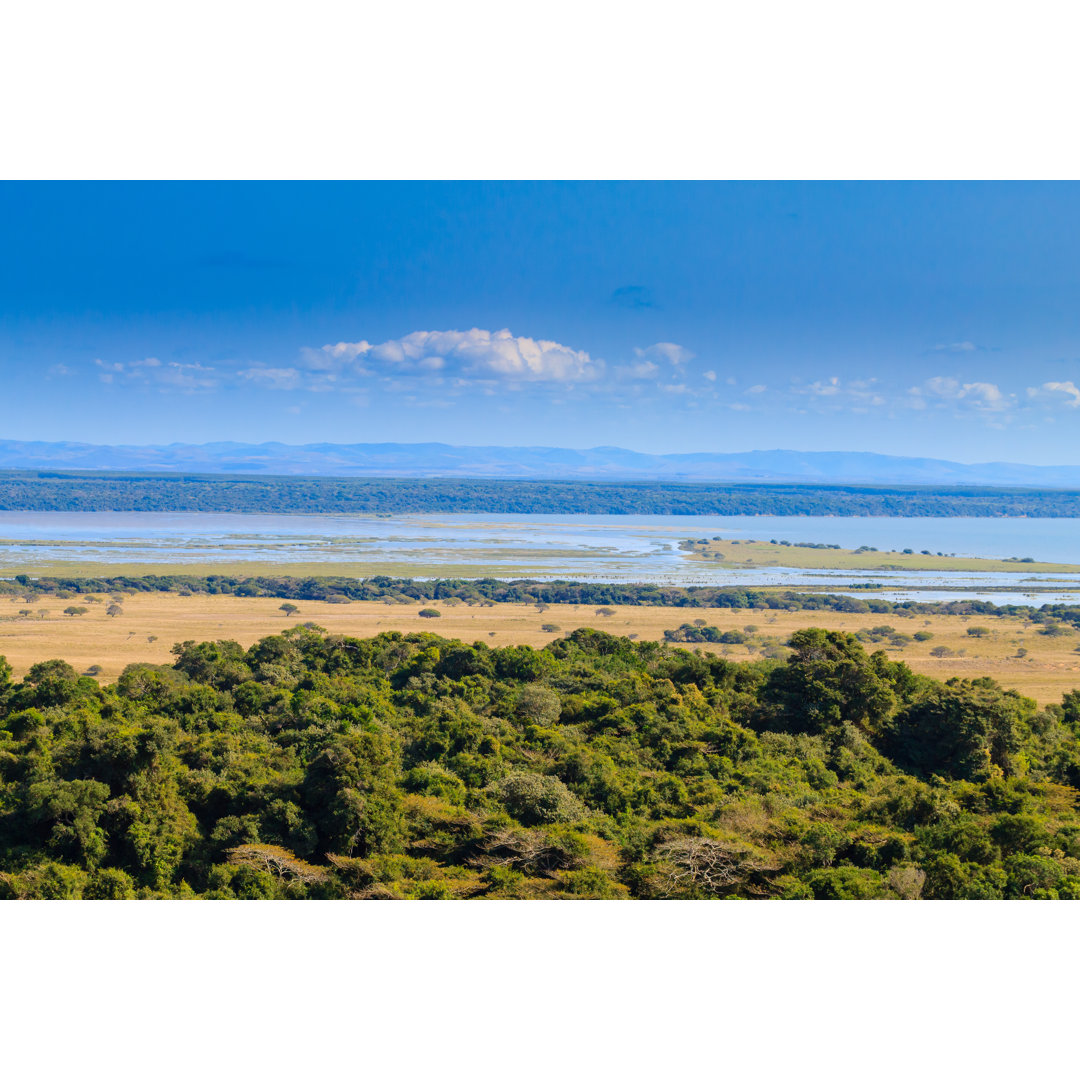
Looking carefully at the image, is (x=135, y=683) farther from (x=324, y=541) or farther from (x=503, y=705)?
(x=324, y=541)

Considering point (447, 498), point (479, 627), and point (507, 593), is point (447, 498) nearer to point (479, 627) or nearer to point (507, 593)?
point (507, 593)

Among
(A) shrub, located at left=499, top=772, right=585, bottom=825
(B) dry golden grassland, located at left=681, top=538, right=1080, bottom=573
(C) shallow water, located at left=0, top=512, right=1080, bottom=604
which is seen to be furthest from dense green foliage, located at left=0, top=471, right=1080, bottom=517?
(A) shrub, located at left=499, top=772, right=585, bottom=825

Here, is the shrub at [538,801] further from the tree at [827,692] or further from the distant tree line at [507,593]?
the distant tree line at [507,593]

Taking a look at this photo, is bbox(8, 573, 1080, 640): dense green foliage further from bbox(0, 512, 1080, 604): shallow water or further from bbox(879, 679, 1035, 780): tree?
bbox(879, 679, 1035, 780): tree

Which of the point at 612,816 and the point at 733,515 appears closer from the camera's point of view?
the point at 612,816

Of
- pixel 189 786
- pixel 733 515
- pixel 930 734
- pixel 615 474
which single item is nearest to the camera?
pixel 189 786

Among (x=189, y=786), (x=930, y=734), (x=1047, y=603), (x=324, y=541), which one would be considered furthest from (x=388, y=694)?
(x=324, y=541)
